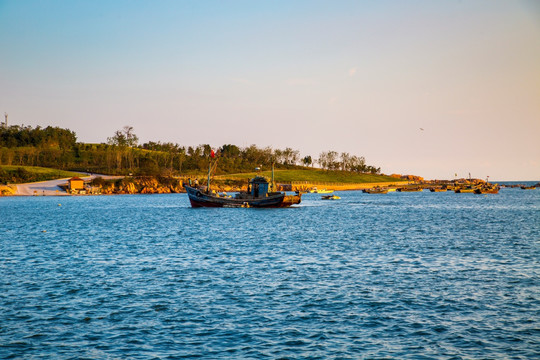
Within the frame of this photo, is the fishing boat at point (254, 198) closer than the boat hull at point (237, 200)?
No

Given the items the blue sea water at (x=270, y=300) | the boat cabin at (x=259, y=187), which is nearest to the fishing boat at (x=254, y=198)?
the boat cabin at (x=259, y=187)

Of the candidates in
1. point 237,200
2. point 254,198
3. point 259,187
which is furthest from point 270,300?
point 259,187

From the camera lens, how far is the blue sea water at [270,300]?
65.8 ft

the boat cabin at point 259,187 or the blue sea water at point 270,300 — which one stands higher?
the boat cabin at point 259,187

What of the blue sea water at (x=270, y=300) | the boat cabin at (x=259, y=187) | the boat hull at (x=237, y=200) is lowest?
the blue sea water at (x=270, y=300)

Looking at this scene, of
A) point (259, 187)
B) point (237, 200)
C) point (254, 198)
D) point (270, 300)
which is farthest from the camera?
point (259, 187)

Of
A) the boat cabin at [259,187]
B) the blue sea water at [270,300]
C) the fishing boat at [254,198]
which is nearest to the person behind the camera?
the blue sea water at [270,300]

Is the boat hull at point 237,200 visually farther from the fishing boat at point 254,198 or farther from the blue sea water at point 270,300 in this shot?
the blue sea water at point 270,300

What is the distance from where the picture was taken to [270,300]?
2747cm

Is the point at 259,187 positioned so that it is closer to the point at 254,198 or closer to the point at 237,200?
the point at 254,198

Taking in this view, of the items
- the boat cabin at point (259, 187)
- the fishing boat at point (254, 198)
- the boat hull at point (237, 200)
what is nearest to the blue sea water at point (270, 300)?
the boat hull at point (237, 200)

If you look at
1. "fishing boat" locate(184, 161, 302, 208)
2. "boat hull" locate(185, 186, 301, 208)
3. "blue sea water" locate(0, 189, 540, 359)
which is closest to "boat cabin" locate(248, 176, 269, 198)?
"fishing boat" locate(184, 161, 302, 208)

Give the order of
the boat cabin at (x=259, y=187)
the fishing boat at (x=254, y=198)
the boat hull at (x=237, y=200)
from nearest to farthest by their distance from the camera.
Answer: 1. the boat hull at (x=237, y=200)
2. the fishing boat at (x=254, y=198)
3. the boat cabin at (x=259, y=187)

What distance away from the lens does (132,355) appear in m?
19.1
